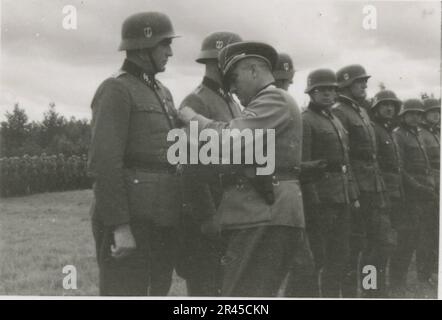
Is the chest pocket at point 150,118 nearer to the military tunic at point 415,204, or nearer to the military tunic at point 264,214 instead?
the military tunic at point 264,214

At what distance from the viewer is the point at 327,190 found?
4586mm

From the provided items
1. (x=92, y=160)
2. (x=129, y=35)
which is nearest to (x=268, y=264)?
(x=92, y=160)

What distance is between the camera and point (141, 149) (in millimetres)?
3404

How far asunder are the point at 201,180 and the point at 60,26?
1.28 meters

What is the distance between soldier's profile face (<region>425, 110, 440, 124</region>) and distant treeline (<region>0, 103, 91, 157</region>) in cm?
281

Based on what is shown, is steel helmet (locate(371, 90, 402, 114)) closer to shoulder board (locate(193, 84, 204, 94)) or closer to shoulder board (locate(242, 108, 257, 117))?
shoulder board (locate(193, 84, 204, 94))

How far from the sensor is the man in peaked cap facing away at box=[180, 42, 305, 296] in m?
3.13

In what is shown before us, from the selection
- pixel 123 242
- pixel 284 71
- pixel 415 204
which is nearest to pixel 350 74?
pixel 284 71

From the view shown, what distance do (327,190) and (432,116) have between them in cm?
153

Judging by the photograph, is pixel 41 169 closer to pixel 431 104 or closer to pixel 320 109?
pixel 320 109

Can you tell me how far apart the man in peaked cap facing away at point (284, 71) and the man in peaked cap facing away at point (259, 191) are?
1.03m

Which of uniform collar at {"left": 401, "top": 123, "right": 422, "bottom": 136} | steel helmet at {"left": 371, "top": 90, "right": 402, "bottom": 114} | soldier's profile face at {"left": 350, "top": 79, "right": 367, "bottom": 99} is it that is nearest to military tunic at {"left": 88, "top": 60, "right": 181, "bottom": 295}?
soldier's profile face at {"left": 350, "top": 79, "right": 367, "bottom": 99}
